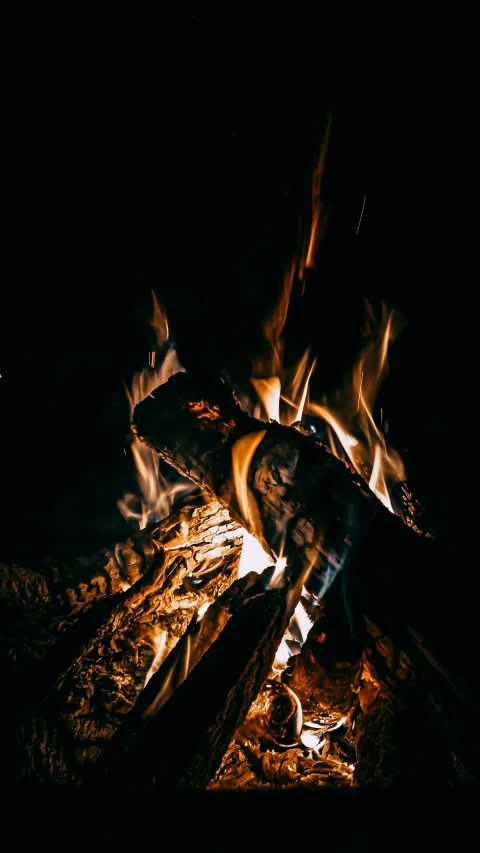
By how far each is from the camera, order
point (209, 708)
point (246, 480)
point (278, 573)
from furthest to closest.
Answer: point (246, 480) → point (278, 573) → point (209, 708)

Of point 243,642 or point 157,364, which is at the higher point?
point 157,364

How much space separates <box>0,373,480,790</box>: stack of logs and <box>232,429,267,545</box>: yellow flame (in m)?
0.01

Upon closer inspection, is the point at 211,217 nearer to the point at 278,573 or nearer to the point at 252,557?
the point at 252,557

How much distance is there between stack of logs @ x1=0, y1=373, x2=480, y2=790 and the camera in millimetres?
1330

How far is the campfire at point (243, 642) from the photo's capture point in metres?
1.36

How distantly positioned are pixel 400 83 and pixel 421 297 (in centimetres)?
151

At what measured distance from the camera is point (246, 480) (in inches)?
76.9

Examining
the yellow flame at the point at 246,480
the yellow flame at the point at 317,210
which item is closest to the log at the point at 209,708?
the yellow flame at the point at 246,480

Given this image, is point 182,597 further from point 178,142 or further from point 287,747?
point 178,142

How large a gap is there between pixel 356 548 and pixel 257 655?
0.61m

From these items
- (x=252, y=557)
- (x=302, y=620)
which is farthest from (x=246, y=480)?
(x=302, y=620)

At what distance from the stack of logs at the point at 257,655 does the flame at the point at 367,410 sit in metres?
1.31

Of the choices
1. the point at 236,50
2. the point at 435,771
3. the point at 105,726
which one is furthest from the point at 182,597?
the point at 236,50

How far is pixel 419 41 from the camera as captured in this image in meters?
2.52
